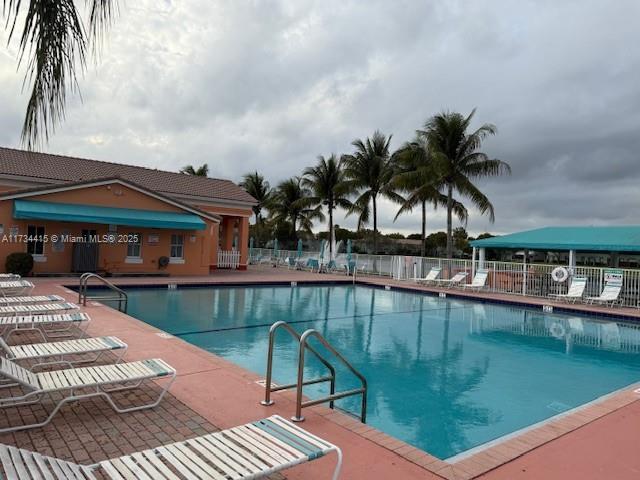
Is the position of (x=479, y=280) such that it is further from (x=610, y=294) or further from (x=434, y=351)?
(x=434, y=351)

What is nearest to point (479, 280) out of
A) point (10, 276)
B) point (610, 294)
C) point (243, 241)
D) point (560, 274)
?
point (560, 274)

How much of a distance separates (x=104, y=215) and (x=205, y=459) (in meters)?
18.1

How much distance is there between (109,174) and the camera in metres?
24.4

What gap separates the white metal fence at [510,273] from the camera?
53.7 feet

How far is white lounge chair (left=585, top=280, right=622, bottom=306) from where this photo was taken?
15.9 m

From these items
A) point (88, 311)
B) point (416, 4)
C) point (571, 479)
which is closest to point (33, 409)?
point (571, 479)

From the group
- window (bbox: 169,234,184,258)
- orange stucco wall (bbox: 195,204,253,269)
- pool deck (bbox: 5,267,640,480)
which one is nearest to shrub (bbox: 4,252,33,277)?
window (bbox: 169,234,184,258)

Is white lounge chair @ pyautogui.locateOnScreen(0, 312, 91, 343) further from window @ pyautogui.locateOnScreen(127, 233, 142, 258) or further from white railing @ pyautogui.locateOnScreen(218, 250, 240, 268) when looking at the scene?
white railing @ pyautogui.locateOnScreen(218, 250, 240, 268)

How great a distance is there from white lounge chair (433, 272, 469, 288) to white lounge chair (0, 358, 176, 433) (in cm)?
1754

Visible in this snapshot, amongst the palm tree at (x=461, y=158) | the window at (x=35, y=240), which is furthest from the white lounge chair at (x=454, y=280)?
the window at (x=35, y=240)

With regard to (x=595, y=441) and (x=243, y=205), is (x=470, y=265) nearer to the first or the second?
(x=243, y=205)

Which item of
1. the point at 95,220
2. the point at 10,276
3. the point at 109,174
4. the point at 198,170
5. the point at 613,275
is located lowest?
the point at 10,276

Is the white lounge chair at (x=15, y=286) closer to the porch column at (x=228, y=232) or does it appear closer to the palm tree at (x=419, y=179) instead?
the porch column at (x=228, y=232)

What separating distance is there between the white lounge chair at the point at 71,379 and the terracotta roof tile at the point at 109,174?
56.1 feet
